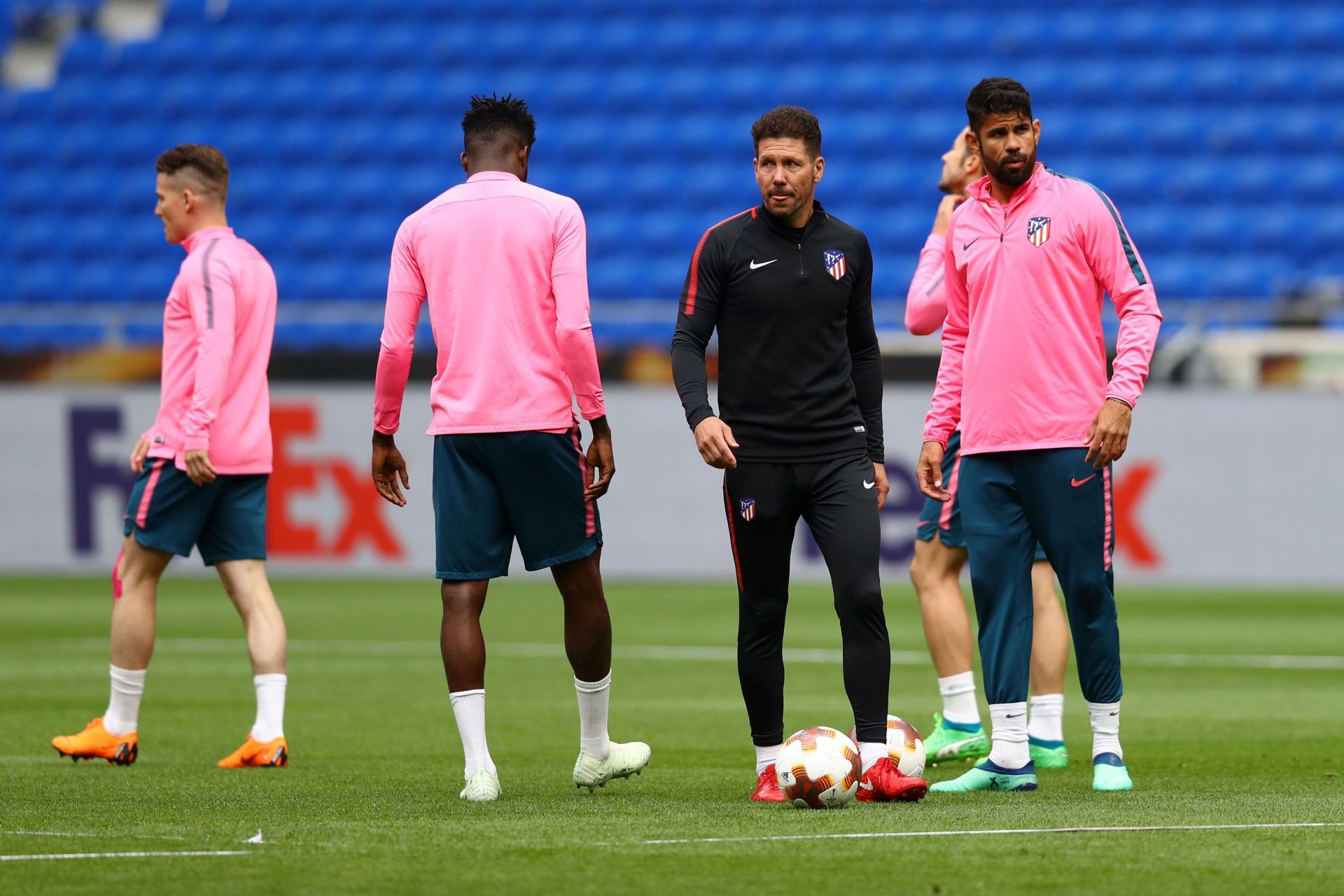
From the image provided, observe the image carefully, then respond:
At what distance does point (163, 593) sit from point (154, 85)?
9.61 meters

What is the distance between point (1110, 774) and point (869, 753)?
78cm

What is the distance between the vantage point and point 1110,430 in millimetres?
5629

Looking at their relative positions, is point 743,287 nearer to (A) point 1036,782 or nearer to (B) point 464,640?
(B) point 464,640

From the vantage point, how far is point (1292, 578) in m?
15.2

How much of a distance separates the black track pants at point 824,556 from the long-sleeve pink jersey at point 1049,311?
1.59 feet

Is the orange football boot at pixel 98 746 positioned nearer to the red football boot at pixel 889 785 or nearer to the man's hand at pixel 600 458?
the man's hand at pixel 600 458

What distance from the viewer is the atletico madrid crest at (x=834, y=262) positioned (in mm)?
5762

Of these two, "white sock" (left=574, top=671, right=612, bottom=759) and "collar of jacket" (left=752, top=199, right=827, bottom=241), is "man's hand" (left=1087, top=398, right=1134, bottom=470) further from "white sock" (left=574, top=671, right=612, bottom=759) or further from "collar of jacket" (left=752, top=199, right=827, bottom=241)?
"white sock" (left=574, top=671, right=612, bottom=759)

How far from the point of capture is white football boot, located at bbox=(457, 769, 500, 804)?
18.7 feet

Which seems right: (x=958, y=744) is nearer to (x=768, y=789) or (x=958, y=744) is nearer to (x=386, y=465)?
(x=768, y=789)

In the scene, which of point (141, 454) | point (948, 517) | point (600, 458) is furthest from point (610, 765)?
point (141, 454)

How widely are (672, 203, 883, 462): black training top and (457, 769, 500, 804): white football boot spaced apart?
1.22 metres

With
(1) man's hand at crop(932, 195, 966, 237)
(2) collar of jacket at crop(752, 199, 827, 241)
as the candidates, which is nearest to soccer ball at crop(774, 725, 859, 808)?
(2) collar of jacket at crop(752, 199, 827, 241)

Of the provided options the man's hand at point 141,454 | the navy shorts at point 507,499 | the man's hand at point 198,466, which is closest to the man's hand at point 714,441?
the navy shorts at point 507,499
